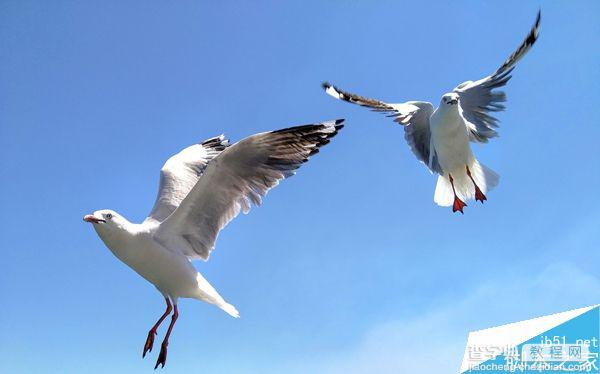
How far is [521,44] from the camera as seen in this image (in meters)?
5.73

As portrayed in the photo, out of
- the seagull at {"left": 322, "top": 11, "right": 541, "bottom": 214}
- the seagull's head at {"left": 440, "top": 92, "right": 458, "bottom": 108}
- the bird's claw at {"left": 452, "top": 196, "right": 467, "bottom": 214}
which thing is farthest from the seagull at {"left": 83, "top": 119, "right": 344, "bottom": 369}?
the bird's claw at {"left": 452, "top": 196, "right": 467, "bottom": 214}

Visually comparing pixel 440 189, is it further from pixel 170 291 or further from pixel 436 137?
pixel 170 291

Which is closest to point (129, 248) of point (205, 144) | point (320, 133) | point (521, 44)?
point (320, 133)

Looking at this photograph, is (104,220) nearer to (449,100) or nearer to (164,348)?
(164,348)

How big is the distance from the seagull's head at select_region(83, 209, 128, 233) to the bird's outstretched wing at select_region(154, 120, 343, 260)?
12.9 inches

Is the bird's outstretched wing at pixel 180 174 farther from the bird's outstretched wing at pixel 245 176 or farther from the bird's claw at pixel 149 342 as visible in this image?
the bird's claw at pixel 149 342

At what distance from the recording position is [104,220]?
4.47 metres

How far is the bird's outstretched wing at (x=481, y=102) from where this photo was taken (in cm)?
627

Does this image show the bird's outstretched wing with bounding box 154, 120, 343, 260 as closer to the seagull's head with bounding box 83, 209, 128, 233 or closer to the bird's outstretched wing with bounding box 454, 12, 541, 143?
the seagull's head with bounding box 83, 209, 128, 233

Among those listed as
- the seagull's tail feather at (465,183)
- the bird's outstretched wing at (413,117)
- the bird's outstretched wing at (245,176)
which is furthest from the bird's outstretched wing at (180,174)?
the seagull's tail feather at (465,183)

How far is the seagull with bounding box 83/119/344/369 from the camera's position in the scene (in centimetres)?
454

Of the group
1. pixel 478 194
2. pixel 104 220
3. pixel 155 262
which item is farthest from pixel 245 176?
pixel 478 194

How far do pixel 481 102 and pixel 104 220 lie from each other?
146 inches

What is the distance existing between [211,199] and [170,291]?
691mm
